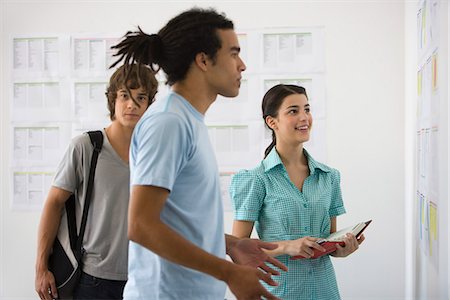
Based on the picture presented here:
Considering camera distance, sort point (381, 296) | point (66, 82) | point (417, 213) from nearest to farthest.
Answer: point (417, 213) → point (381, 296) → point (66, 82)

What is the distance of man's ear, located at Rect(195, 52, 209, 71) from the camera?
1.41m

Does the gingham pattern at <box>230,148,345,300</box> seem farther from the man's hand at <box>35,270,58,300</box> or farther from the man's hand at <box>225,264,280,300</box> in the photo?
the man's hand at <box>225,264,280,300</box>

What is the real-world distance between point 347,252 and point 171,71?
96 cm

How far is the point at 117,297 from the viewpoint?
6.74 ft

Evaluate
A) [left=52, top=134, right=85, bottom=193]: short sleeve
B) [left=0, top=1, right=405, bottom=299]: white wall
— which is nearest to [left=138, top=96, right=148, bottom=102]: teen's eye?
[left=52, top=134, right=85, bottom=193]: short sleeve

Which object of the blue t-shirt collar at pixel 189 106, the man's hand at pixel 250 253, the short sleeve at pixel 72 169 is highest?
the blue t-shirt collar at pixel 189 106

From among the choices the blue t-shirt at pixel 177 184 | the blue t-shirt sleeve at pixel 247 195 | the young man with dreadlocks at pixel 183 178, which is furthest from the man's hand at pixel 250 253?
the blue t-shirt sleeve at pixel 247 195

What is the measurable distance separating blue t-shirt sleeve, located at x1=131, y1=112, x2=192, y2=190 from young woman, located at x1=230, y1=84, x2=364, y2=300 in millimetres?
865

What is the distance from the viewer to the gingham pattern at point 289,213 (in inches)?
81.8

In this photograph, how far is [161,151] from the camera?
1.21 meters

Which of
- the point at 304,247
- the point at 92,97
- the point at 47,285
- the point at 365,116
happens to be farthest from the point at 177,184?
the point at 92,97

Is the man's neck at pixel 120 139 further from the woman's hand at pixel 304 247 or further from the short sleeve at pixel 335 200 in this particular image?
the short sleeve at pixel 335 200

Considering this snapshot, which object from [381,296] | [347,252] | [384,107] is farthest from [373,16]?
[347,252]

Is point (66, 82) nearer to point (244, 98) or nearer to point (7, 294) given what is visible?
point (244, 98)
